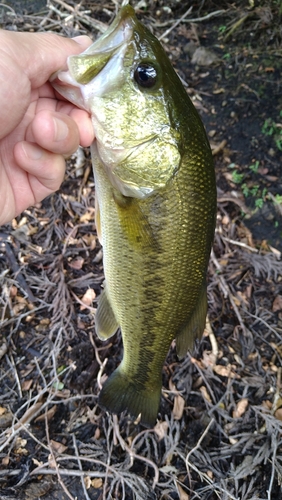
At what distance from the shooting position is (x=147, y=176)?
1.45 m

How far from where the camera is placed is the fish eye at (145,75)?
138 cm

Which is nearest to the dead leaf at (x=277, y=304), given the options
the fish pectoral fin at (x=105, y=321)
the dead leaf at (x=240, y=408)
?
the dead leaf at (x=240, y=408)

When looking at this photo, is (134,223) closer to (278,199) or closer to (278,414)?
(278,414)

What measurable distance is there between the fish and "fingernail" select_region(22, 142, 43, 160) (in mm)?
208

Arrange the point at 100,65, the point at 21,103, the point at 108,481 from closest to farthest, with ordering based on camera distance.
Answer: the point at 100,65, the point at 21,103, the point at 108,481

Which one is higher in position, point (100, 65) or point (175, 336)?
point (100, 65)

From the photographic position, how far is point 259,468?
245 centimetres

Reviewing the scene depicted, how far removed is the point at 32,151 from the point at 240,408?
6.80 ft

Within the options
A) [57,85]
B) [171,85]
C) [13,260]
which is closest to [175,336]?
[171,85]

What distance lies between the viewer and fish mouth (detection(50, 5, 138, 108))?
133 centimetres

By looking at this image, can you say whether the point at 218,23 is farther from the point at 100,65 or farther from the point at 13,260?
the point at 100,65

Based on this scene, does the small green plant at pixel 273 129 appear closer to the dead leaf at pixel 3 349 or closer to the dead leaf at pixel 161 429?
the dead leaf at pixel 161 429

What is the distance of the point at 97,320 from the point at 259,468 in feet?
4.79

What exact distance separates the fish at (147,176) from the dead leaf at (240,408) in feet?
3.88
